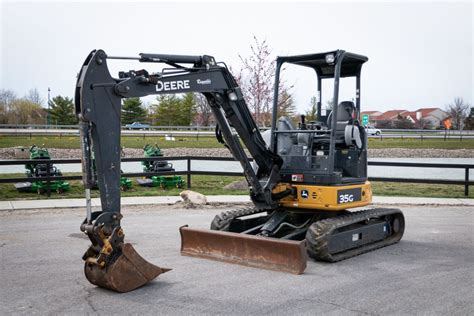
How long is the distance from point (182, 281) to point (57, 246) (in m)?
3.27

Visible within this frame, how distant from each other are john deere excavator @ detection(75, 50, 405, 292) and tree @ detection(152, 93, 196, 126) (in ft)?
137

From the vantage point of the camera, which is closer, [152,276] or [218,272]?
[152,276]

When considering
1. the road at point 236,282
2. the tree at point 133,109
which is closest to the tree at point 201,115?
the tree at point 133,109

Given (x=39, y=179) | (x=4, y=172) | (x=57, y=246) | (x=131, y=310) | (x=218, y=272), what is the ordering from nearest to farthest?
(x=131, y=310) < (x=218, y=272) < (x=57, y=246) < (x=39, y=179) < (x=4, y=172)

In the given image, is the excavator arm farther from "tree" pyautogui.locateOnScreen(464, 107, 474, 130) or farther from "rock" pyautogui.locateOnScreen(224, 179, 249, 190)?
"tree" pyautogui.locateOnScreen(464, 107, 474, 130)

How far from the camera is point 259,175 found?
9859 mm

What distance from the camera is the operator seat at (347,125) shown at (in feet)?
32.2

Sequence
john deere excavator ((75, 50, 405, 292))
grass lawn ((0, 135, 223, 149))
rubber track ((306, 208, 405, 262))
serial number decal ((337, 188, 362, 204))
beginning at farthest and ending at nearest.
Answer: grass lawn ((0, 135, 223, 149)), serial number decal ((337, 188, 362, 204)), rubber track ((306, 208, 405, 262)), john deere excavator ((75, 50, 405, 292))

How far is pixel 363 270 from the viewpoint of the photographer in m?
8.41

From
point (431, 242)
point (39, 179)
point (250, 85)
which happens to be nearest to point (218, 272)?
point (431, 242)

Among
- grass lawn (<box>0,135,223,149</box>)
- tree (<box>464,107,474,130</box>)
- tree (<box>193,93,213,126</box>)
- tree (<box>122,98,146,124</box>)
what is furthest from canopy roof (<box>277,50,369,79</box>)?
tree (<box>193,93,213,126</box>)

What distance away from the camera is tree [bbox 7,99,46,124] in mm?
39500

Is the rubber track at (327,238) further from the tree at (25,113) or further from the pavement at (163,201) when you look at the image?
the tree at (25,113)

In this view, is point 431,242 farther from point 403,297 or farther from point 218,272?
point 218,272
